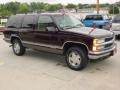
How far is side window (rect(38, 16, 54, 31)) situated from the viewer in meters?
6.96

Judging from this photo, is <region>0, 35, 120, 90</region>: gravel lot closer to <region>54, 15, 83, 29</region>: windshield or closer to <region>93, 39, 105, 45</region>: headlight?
<region>93, 39, 105, 45</region>: headlight

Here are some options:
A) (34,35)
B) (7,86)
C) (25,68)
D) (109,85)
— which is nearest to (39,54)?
(34,35)

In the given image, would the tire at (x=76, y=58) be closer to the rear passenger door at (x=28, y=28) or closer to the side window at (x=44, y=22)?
the side window at (x=44, y=22)

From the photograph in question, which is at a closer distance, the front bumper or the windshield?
the front bumper

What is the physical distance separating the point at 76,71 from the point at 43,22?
2221mm

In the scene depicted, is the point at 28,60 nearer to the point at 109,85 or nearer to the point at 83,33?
the point at 83,33

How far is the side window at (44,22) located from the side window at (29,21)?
0.28 metres

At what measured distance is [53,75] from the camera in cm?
588

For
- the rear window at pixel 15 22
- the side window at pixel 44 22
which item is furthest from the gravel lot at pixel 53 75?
the rear window at pixel 15 22

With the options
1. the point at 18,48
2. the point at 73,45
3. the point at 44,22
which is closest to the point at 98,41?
the point at 73,45

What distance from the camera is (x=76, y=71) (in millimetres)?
6191

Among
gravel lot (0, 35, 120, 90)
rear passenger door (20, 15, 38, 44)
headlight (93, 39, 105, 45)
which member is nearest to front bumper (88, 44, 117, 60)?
headlight (93, 39, 105, 45)

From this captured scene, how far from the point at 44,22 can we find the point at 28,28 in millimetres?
889

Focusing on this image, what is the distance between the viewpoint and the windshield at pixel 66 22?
676 centimetres
